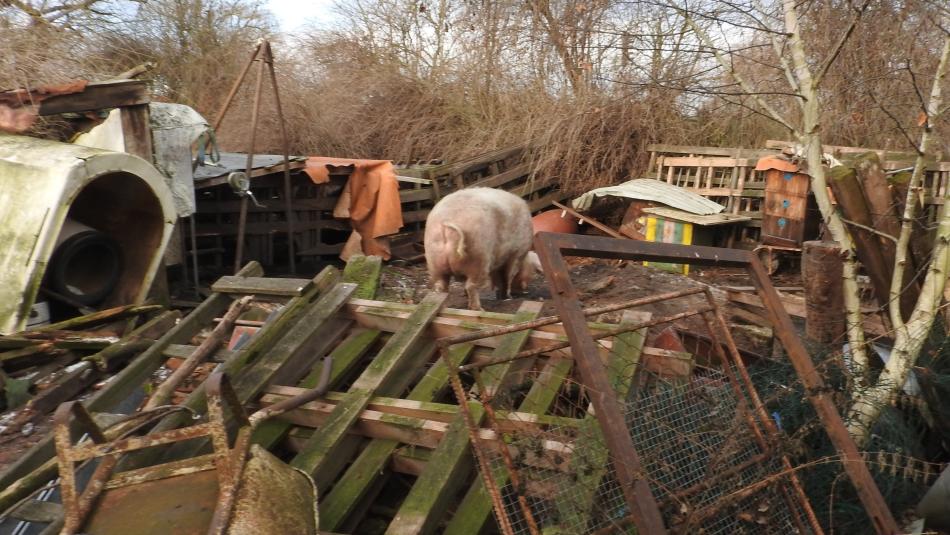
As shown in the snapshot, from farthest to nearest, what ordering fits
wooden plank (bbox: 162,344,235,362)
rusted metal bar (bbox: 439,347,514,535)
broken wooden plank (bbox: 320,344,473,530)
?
wooden plank (bbox: 162,344,235,362)
broken wooden plank (bbox: 320,344,473,530)
rusted metal bar (bbox: 439,347,514,535)

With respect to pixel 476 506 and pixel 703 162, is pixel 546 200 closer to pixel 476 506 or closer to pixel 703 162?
pixel 703 162

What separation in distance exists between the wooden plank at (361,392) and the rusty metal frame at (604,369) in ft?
4.30

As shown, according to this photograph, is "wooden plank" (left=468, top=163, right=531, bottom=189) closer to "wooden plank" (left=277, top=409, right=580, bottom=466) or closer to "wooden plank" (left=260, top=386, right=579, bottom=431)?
"wooden plank" (left=260, top=386, right=579, bottom=431)

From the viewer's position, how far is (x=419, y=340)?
440cm

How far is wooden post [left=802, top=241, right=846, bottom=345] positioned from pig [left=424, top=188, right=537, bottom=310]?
3.02 meters

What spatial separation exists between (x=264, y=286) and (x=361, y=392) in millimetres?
Answer: 1174

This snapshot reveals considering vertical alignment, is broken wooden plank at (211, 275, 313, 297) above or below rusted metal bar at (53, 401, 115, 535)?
above

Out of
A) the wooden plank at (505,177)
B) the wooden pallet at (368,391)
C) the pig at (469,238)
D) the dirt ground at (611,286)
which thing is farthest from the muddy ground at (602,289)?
the wooden plank at (505,177)

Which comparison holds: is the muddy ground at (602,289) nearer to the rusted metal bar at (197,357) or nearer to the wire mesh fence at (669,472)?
the rusted metal bar at (197,357)

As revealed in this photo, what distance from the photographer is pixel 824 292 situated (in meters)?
4.54

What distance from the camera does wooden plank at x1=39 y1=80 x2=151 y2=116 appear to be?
7090mm

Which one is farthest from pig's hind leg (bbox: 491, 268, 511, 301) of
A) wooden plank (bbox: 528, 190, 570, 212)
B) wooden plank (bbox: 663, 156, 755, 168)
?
wooden plank (bbox: 663, 156, 755, 168)

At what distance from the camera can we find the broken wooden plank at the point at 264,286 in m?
4.54

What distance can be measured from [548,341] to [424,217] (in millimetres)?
8251
